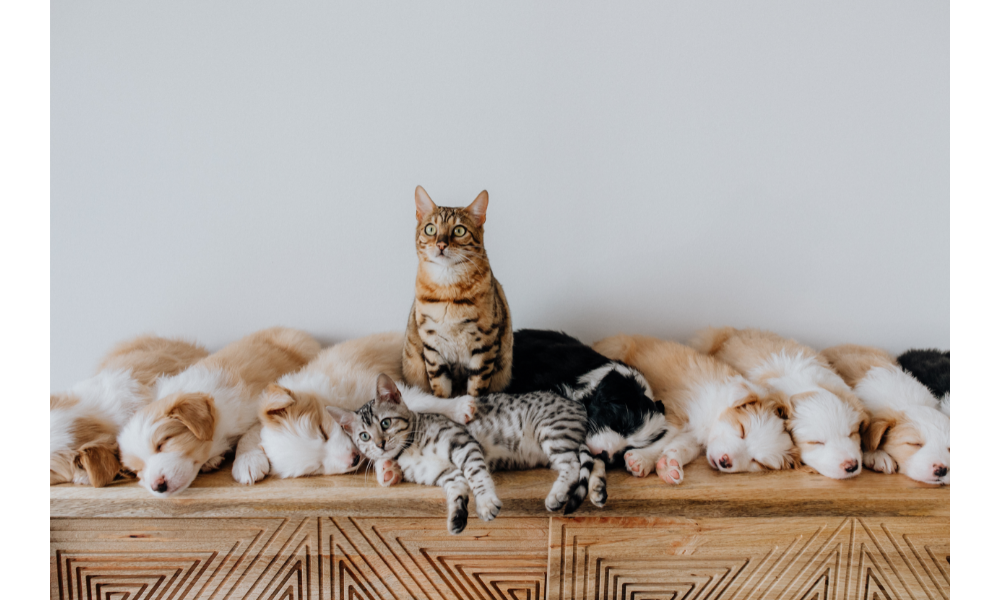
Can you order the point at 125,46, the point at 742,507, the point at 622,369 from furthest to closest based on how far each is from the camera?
1. the point at 125,46
2. the point at 622,369
3. the point at 742,507

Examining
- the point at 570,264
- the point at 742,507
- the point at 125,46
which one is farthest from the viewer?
the point at 570,264

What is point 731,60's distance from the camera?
1.85m

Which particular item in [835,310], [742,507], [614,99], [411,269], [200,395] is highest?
[614,99]

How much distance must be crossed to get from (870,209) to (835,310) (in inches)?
16.4

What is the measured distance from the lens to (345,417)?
1387 mm

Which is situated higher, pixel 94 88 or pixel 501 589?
pixel 94 88

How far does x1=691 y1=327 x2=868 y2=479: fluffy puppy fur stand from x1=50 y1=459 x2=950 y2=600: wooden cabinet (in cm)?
10

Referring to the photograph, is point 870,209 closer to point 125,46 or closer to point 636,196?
point 636,196

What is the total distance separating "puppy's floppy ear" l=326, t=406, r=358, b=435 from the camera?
Answer: 54.6 inches

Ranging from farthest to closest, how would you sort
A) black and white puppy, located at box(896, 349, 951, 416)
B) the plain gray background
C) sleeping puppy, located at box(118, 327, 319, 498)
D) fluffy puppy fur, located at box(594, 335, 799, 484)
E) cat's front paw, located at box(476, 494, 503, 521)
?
the plain gray background
black and white puppy, located at box(896, 349, 951, 416)
fluffy puppy fur, located at box(594, 335, 799, 484)
sleeping puppy, located at box(118, 327, 319, 498)
cat's front paw, located at box(476, 494, 503, 521)

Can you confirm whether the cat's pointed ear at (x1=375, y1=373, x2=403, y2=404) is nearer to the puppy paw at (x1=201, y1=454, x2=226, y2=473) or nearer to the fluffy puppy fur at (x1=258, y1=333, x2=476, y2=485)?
the fluffy puppy fur at (x1=258, y1=333, x2=476, y2=485)

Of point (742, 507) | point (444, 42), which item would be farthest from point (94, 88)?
point (742, 507)

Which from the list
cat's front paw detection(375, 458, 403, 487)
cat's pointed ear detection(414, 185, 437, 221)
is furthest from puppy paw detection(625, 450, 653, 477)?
cat's pointed ear detection(414, 185, 437, 221)

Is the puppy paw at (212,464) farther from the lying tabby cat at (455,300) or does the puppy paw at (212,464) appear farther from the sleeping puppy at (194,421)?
the lying tabby cat at (455,300)
